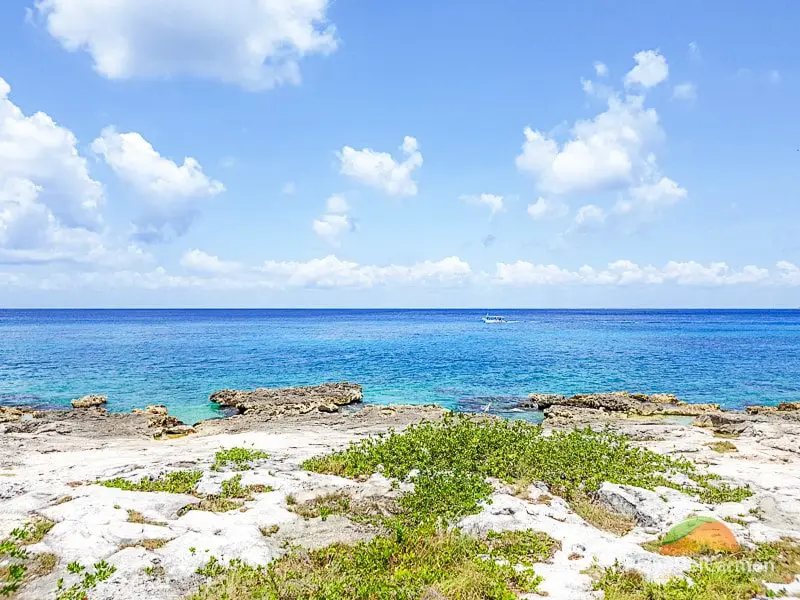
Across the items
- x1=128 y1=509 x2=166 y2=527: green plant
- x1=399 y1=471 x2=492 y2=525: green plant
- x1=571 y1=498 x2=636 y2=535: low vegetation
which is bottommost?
x1=571 y1=498 x2=636 y2=535: low vegetation

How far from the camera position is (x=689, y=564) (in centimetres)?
996

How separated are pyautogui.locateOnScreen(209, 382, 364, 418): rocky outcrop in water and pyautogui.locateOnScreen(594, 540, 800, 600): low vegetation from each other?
27892 mm

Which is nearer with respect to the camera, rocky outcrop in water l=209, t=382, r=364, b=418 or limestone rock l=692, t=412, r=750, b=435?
limestone rock l=692, t=412, r=750, b=435

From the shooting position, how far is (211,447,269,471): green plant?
15.8m

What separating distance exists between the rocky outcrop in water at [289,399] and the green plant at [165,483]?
19298 mm

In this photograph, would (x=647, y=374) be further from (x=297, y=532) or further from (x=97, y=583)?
(x=97, y=583)

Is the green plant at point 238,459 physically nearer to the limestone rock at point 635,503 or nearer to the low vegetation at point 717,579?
the limestone rock at point 635,503

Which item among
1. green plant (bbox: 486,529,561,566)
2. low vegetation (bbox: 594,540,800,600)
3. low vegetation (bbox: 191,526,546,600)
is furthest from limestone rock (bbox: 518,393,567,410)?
low vegetation (bbox: 191,526,546,600)

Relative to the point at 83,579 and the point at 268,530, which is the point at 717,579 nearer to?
the point at 268,530

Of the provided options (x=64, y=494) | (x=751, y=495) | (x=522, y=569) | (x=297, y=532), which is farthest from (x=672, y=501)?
(x=64, y=494)

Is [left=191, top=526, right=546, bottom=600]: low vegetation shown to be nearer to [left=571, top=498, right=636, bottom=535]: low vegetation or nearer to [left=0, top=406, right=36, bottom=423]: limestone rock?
[left=571, top=498, right=636, bottom=535]: low vegetation

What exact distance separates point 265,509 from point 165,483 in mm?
3686

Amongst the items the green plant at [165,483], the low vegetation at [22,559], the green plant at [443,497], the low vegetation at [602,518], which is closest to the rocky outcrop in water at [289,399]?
the green plant at [165,483]

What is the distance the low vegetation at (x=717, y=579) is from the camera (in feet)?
28.4
